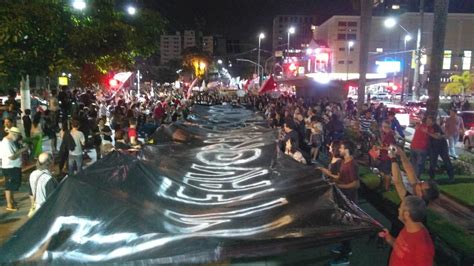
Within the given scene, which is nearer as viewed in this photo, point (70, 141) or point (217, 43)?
point (70, 141)

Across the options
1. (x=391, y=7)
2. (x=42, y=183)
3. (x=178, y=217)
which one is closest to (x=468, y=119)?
(x=178, y=217)

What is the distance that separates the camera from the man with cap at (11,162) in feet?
28.8

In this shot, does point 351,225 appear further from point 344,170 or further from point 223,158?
point 223,158

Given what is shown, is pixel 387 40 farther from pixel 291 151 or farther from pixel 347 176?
pixel 347 176

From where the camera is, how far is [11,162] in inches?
346

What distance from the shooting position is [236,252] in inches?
173

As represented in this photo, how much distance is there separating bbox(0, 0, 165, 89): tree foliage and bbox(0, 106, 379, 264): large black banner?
3.24 meters

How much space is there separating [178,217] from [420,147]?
25.5 feet

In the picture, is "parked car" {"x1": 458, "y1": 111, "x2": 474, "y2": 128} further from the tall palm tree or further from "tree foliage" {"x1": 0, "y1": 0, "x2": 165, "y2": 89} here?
"tree foliage" {"x1": 0, "y1": 0, "x2": 165, "y2": 89}

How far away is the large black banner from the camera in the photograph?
4480 mm

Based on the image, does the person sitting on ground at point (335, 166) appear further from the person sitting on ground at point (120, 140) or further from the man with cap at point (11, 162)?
the person sitting on ground at point (120, 140)

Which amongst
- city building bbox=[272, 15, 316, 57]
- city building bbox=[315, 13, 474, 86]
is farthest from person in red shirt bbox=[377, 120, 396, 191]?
city building bbox=[272, 15, 316, 57]

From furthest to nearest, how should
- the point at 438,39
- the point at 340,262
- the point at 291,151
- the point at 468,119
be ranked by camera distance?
the point at 468,119 < the point at 438,39 < the point at 291,151 < the point at 340,262

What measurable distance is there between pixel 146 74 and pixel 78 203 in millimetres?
68904
